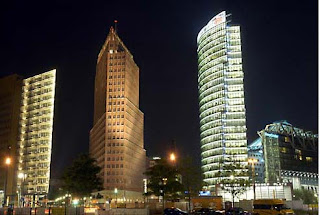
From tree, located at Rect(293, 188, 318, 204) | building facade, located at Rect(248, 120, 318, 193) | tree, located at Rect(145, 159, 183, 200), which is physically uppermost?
building facade, located at Rect(248, 120, 318, 193)

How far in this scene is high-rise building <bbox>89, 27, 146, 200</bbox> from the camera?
17212cm

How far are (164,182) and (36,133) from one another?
372 feet

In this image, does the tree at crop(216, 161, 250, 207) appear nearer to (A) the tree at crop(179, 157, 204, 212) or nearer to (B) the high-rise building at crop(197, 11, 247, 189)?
(A) the tree at crop(179, 157, 204, 212)

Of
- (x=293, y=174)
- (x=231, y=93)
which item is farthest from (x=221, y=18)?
(x=293, y=174)

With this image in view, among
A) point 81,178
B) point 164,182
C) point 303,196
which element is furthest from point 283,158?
point 81,178

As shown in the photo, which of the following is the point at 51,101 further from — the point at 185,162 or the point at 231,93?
the point at 185,162

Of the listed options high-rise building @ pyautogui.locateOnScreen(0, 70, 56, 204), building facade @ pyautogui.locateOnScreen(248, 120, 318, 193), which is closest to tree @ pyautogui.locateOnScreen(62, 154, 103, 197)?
high-rise building @ pyautogui.locateOnScreen(0, 70, 56, 204)

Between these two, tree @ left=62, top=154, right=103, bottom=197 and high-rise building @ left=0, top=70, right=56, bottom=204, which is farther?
high-rise building @ left=0, top=70, right=56, bottom=204

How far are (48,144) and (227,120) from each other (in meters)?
76.6

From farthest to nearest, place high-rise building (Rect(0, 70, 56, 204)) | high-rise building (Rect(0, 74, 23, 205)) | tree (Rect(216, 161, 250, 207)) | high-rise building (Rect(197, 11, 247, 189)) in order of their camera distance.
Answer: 1. high-rise building (Rect(197, 11, 247, 189))
2. high-rise building (Rect(0, 74, 23, 205))
3. high-rise building (Rect(0, 70, 56, 204))
4. tree (Rect(216, 161, 250, 207))

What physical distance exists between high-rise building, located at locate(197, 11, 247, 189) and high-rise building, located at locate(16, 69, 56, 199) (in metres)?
67.5

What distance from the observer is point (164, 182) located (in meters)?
67.1

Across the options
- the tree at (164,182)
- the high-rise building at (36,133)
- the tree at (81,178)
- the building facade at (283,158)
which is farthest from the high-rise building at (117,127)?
the tree at (164,182)

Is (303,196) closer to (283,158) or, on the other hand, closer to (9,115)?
(283,158)
